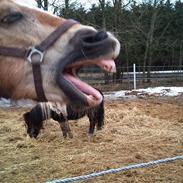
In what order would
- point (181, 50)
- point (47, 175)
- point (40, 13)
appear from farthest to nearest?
point (181, 50)
point (47, 175)
point (40, 13)

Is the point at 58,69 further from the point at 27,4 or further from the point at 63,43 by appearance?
the point at 27,4

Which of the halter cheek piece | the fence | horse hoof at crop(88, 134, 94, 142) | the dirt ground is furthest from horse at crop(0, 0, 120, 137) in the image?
the fence

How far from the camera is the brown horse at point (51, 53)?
195 cm

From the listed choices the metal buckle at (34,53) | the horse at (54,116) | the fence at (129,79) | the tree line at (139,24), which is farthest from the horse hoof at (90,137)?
the tree line at (139,24)

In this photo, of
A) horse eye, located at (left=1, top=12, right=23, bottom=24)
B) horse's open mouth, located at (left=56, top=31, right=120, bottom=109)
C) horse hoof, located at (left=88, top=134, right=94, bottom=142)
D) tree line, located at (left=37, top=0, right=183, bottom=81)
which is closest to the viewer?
horse's open mouth, located at (left=56, top=31, right=120, bottom=109)

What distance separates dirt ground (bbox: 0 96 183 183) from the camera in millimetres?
4875

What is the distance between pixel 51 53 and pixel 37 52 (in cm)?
7

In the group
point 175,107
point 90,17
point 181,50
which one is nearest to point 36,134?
point 175,107

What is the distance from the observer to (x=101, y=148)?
6.25m

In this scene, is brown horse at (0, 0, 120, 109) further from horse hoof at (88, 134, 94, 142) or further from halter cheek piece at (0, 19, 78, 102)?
horse hoof at (88, 134, 94, 142)

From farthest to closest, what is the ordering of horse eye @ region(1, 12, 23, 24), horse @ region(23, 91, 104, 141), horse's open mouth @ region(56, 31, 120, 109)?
1. horse @ region(23, 91, 104, 141)
2. horse eye @ region(1, 12, 23, 24)
3. horse's open mouth @ region(56, 31, 120, 109)

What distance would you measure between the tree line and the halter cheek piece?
15082 mm

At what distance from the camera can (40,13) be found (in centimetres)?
213

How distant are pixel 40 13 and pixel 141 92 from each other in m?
12.0
